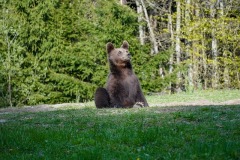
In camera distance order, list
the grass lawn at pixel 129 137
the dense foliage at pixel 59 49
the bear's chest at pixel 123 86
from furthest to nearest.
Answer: the dense foliage at pixel 59 49, the bear's chest at pixel 123 86, the grass lawn at pixel 129 137

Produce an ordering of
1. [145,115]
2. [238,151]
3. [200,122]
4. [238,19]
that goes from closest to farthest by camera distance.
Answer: [238,151] < [200,122] < [145,115] < [238,19]

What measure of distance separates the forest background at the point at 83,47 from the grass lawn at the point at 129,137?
14153 mm

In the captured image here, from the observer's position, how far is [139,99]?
14406mm

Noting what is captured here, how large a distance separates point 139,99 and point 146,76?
38.2ft

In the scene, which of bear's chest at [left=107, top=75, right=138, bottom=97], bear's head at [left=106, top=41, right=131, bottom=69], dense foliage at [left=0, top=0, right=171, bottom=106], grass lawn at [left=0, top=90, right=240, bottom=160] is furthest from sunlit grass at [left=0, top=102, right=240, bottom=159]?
dense foliage at [left=0, top=0, right=171, bottom=106]

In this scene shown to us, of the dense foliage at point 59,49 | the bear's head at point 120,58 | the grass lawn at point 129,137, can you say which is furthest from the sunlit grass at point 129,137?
the dense foliage at point 59,49

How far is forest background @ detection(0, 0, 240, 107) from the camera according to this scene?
82.0ft

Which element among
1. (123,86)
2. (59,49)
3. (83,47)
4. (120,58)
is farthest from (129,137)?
(59,49)

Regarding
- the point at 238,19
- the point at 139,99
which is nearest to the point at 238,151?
the point at 139,99

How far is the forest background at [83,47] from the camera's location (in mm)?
24984

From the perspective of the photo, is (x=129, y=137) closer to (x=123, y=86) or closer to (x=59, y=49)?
(x=123, y=86)

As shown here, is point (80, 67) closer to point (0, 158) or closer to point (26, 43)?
point (26, 43)

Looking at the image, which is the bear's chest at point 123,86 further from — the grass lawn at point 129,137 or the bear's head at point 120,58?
the grass lawn at point 129,137

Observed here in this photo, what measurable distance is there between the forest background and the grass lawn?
1415 centimetres
